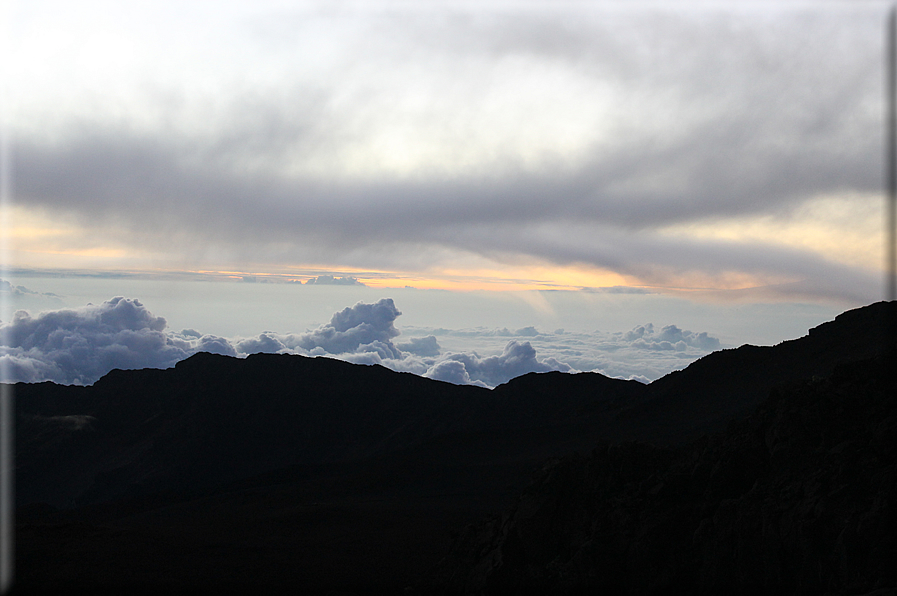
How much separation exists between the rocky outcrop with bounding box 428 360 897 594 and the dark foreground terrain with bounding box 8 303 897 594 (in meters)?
0.07

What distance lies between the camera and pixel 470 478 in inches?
2274

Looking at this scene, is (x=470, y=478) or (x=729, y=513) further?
(x=470, y=478)

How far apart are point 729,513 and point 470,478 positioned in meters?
37.8

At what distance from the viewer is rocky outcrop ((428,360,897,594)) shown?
19188 millimetres

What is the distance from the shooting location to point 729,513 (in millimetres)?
21781

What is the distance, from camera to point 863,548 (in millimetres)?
17969

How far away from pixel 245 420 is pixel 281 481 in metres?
28.1

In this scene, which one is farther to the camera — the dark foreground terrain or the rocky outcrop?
the dark foreground terrain

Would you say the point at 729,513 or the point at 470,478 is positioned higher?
the point at 729,513

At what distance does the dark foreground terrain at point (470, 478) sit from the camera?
21.0 meters

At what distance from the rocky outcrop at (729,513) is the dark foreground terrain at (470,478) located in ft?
0.24

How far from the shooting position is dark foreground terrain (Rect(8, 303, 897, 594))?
21000 mm

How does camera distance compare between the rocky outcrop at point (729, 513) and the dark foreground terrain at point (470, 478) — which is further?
the dark foreground terrain at point (470, 478)

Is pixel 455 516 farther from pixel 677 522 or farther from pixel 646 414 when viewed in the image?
pixel 646 414
